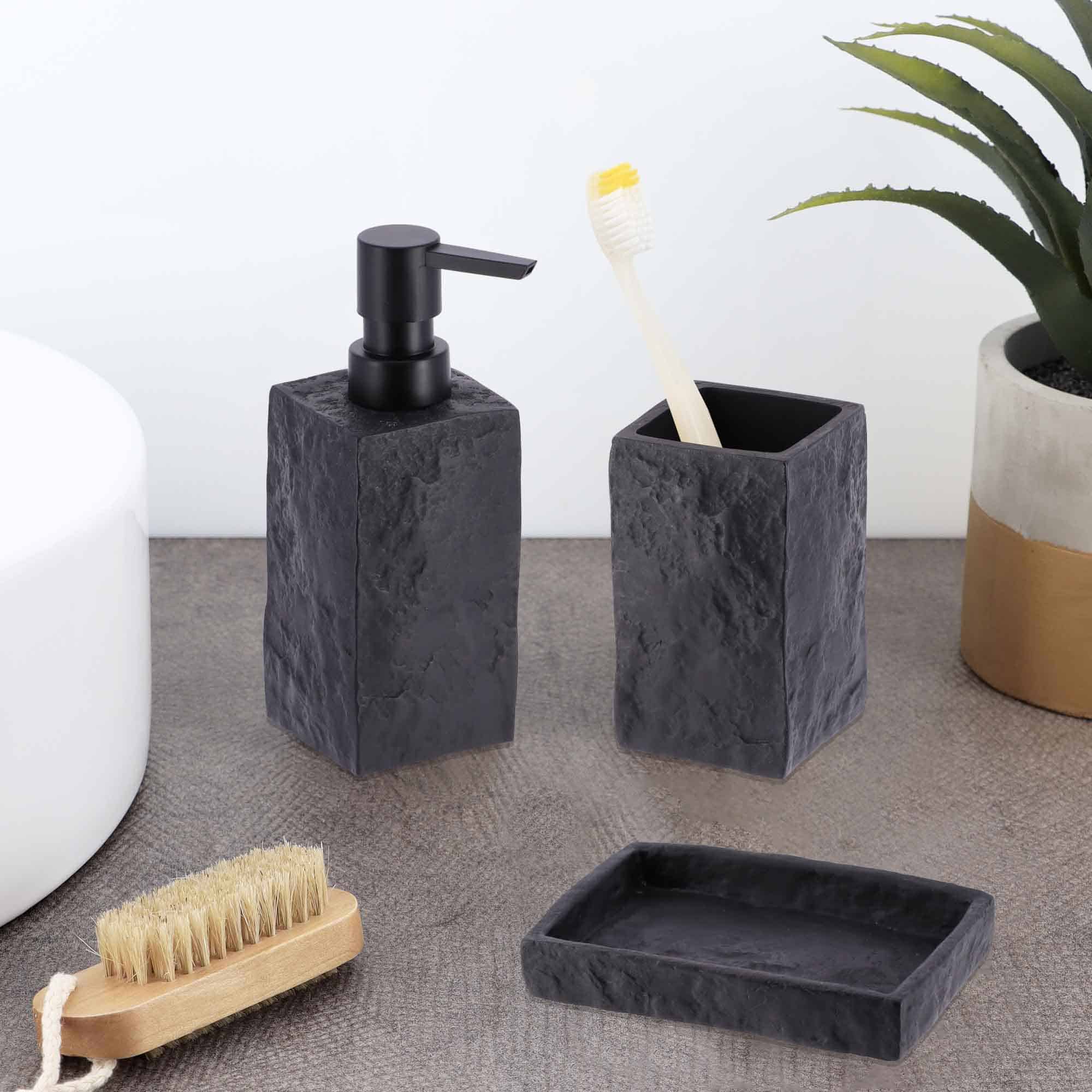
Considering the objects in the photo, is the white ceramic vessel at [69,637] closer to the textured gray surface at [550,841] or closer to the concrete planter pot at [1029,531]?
the textured gray surface at [550,841]

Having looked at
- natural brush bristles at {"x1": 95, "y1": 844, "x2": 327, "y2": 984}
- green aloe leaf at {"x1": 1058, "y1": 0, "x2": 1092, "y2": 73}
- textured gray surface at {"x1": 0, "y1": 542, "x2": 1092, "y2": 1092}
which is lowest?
textured gray surface at {"x1": 0, "y1": 542, "x2": 1092, "y2": 1092}

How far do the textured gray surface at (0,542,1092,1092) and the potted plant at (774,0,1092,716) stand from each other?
0.14 feet

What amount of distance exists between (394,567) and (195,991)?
20cm

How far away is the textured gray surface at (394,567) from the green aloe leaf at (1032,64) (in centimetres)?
25

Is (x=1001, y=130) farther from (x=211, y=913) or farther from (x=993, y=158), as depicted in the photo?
(x=211, y=913)

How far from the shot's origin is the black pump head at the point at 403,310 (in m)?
0.64

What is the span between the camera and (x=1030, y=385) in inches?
28.3

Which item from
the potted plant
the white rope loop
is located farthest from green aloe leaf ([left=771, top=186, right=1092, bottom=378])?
the white rope loop

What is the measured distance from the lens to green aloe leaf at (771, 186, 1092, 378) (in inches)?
27.7

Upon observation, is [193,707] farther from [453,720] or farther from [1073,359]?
[1073,359]

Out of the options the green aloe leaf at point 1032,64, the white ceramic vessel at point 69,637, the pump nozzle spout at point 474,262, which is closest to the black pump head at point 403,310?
the pump nozzle spout at point 474,262

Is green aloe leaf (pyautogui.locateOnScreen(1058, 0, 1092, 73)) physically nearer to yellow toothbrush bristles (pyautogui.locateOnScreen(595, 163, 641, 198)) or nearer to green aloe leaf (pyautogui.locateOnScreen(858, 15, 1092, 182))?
green aloe leaf (pyautogui.locateOnScreen(858, 15, 1092, 182))

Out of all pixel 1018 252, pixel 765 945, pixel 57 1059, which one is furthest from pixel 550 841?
pixel 1018 252

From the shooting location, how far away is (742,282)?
923mm
